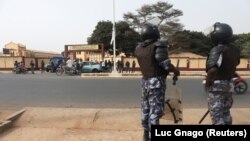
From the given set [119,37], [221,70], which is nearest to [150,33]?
[221,70]

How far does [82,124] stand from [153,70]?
253cm

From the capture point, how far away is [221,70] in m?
4.96

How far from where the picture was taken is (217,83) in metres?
5.02

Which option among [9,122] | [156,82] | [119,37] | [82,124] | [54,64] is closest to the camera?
[156,82]

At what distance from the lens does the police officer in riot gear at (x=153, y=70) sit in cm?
540

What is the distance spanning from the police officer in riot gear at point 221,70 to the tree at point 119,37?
1953 inches

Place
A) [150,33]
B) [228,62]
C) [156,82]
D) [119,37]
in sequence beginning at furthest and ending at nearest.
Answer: [119,37]
[150,33]
[156,82]
[228,62]

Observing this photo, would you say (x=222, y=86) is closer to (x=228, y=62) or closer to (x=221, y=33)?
(x=228, y=62)

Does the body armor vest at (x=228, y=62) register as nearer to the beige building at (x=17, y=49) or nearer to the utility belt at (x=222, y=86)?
the utility belt at (x=222, y=86)

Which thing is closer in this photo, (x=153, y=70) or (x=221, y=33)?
(x=221, y=33)

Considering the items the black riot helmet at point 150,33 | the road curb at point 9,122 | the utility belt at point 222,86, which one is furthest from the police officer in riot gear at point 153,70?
the road curb at point 9,122

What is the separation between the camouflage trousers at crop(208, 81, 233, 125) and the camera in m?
5.02

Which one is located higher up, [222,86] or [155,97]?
[222,86]

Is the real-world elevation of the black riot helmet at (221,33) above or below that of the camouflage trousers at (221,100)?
above
